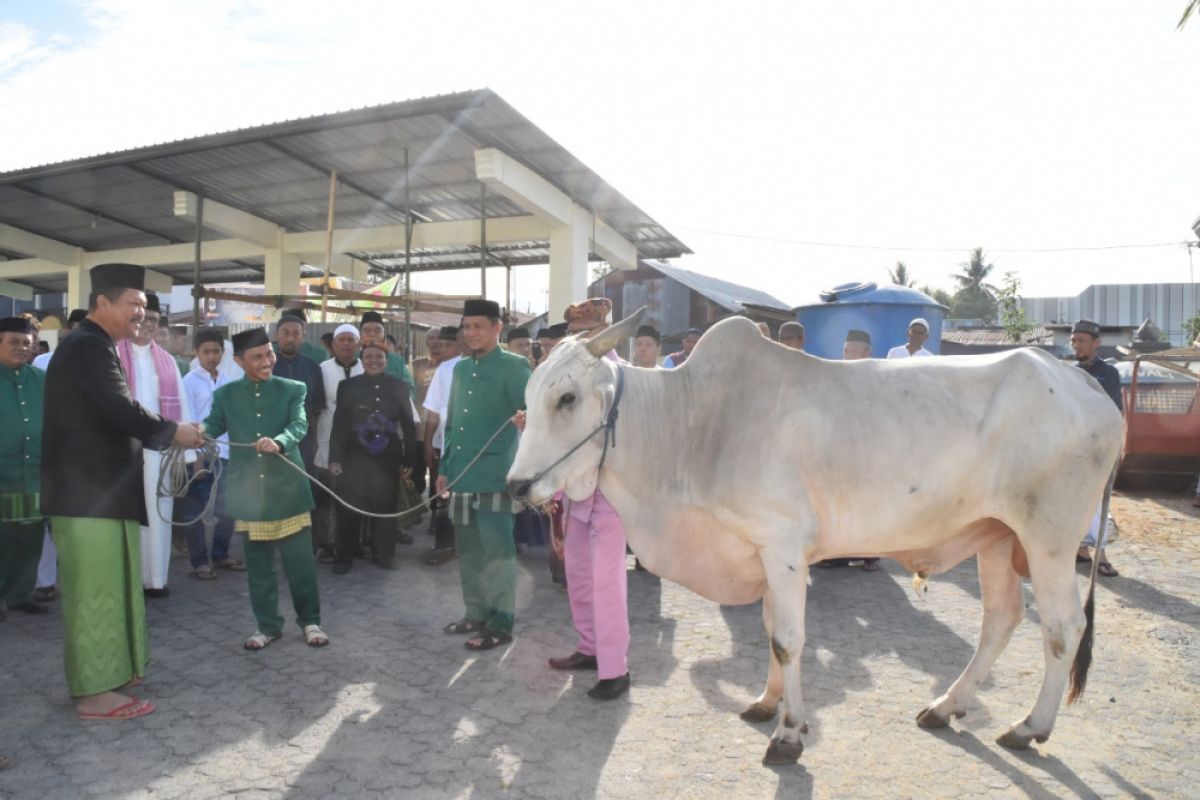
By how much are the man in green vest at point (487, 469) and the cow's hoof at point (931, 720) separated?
2.26m

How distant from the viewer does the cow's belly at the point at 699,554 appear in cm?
357

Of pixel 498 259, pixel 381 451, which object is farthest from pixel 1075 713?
pixel 498 259

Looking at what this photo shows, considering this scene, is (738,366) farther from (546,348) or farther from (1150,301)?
(1150,301)

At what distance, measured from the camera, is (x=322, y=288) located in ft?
37.2

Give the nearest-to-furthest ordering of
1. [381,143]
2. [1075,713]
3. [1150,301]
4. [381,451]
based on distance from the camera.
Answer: [1075,713]
[381,451]
[381,143]
[1150,301]

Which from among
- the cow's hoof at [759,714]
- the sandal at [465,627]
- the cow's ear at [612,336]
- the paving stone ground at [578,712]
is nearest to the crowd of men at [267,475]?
the sandal at [465,627]

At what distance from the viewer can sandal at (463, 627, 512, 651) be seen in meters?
4.70

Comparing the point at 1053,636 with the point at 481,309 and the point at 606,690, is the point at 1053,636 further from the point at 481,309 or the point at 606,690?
the point at 481,309

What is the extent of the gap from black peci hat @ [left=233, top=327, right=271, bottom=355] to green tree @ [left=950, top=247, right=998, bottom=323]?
175 feet

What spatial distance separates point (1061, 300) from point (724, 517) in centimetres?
5479

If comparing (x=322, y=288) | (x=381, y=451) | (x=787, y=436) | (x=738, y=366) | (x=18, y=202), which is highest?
(x=18, y=202)

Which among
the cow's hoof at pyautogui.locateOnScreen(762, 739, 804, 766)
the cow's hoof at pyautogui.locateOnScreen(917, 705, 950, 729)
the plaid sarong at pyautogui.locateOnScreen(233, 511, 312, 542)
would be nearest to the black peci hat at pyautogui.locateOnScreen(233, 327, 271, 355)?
the plaid sarong at pyautogui.locateOnScreen(233, 511, 312, 542)

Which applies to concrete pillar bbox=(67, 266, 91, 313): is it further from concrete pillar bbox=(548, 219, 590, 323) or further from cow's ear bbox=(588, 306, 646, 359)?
cow's ear bbox=(588, 306, 646, 359)

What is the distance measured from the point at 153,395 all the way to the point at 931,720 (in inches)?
208
